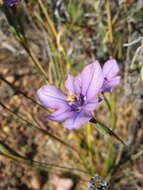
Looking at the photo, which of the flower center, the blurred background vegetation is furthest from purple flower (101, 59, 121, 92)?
the blurred background vegetation

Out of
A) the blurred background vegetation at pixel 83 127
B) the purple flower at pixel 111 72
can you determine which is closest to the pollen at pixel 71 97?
the purple flower at pixel 111 72

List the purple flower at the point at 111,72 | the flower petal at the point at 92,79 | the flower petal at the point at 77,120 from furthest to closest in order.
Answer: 1. the purple flower at the point at 111,72
2. the flower petal at the point at 92,79
3. the flower petal at the point at 77,120

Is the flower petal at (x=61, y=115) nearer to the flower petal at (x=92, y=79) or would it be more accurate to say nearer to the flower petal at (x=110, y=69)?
the flower petal at (x=92, y=79)

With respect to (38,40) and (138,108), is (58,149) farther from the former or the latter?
(38,40)

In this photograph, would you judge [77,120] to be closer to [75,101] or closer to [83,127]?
[75,101]

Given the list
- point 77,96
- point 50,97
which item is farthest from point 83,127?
point 50,97

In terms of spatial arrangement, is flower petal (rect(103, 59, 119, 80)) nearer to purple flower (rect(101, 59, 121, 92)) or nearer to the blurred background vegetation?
purple flower (rect(101, 59, 121, 92))
